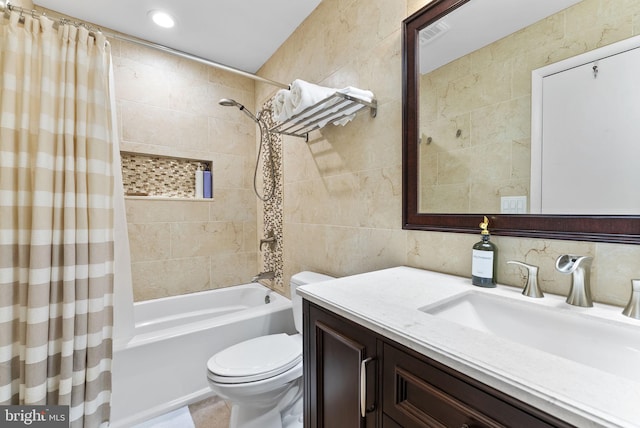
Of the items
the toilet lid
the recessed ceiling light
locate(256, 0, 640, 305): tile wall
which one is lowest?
the toilet lid

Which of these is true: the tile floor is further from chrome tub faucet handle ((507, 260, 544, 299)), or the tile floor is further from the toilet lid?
chrome tub faucet handle ((507, 260, 544, 299))

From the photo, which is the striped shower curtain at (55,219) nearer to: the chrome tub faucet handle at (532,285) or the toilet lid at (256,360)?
the toilet lid at (256,360)

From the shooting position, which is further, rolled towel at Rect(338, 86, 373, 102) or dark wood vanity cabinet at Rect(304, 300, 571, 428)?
rolled towel at Rect(338, 86, 373, 102)

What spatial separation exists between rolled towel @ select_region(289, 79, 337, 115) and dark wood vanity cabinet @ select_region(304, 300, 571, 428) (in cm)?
97

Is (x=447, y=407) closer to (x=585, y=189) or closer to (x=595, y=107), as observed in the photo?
(x=585, y=189)

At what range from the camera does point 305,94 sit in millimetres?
1354

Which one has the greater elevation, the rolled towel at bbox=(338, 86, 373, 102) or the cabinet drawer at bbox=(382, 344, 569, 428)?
the rolled towel at bbox=(338, 86, 373, 102)

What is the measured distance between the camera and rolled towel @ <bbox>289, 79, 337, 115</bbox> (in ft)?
4.45

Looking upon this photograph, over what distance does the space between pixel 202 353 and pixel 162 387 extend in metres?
0.25

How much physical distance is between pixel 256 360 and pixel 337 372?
2.26 ft

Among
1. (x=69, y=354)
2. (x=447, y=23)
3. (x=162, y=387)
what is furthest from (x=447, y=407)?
(x=162, y=387)

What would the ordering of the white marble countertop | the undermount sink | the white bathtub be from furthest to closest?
the white bathtub, the undermount sink, the white marble countertop

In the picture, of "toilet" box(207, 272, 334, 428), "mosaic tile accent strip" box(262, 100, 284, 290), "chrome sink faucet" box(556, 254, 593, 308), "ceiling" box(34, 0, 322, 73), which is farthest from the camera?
"mosaic tile accent strip" box(262, 100, 284, 290)

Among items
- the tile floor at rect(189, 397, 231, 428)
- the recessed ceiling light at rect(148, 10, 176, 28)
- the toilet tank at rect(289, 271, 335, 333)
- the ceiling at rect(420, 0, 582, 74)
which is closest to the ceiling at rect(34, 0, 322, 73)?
the recessed ceiling light at rect(148, 10, 176, 28)
